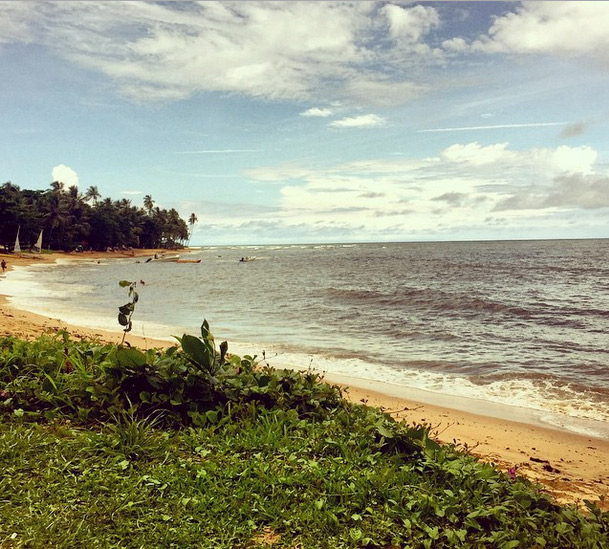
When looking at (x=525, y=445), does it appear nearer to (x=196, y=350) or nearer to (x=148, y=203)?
(x=196, y=350)

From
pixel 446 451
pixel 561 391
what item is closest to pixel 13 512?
pixel 446 451

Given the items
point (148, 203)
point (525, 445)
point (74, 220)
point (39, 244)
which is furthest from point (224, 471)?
point (148, 203)

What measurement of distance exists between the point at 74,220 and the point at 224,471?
8895 centimetres

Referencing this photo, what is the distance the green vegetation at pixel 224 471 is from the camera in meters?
2.71

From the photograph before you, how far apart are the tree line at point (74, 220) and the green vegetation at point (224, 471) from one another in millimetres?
67939

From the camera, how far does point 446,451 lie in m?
3.74

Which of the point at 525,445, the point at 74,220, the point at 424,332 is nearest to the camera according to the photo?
the point at 525,445

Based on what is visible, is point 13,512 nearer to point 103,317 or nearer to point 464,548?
point 464,548

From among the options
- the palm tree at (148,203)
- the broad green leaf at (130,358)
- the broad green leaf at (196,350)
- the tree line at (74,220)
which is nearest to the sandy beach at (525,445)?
the broad green leaf at (196,350)

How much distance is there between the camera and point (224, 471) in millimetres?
3260

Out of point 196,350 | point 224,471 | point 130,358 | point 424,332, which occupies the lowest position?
point 424,332

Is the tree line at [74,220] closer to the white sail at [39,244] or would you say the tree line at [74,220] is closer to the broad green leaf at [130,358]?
the white sail at [39,244]

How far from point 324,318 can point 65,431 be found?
13681 mm

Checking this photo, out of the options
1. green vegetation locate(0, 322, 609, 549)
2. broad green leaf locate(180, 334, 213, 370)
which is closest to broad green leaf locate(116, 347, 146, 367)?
green vegetation locate(0, 322, 609, 549)
